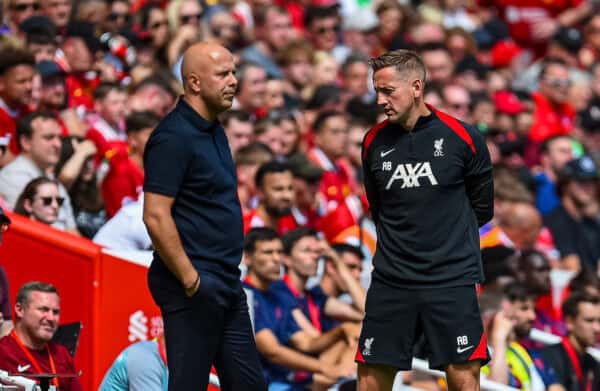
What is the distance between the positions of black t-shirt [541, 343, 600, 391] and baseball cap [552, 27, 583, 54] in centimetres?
937

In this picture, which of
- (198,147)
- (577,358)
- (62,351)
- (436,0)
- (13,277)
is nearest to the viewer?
(198,147)

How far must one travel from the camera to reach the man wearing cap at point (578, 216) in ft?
43.1

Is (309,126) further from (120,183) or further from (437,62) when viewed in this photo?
(120,183)

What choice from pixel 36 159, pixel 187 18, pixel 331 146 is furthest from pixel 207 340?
pixel 187 18

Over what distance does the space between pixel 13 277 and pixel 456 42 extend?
9.35m

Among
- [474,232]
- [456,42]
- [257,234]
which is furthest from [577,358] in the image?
[456,42]

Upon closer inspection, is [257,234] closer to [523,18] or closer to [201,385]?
[201,385]

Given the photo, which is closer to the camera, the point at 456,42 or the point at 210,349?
the point at 210,349

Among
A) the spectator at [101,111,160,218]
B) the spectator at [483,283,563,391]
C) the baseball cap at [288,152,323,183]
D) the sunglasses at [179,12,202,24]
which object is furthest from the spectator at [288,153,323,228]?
the sunglasses at [179,12,202,24]

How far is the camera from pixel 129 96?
11.7 m

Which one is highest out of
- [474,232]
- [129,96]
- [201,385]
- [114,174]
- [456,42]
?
[456,42]

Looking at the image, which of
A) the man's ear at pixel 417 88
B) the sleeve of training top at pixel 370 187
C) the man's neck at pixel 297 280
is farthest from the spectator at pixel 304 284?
the man's ear at pixel 417 88

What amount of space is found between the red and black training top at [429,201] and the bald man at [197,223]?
0.71 metres

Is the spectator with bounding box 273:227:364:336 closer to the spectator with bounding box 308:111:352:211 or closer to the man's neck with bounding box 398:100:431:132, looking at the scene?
the spectator with bounding box 308:111:352:211
